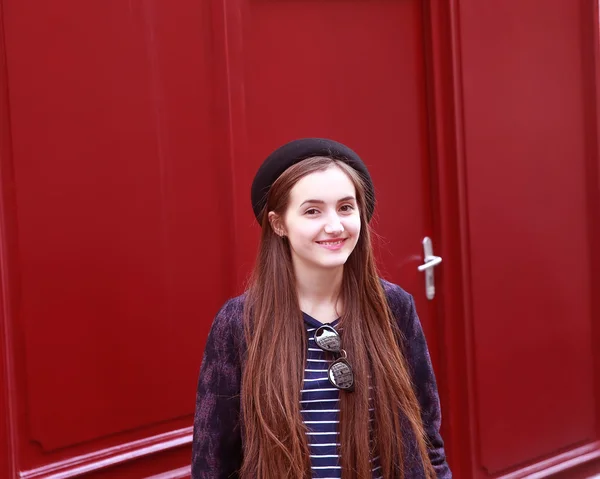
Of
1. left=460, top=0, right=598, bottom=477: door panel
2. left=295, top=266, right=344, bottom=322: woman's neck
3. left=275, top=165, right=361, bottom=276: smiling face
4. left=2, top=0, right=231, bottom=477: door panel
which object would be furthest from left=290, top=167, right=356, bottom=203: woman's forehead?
left=460, top=0, right=598, bottom=477: door panel

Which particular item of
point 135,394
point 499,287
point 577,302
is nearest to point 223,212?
point 135,394

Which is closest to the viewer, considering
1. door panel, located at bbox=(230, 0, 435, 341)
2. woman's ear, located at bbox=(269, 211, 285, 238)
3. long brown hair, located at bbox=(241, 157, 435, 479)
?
long brown hair, located at bbox=(241, 157, 435, 479)

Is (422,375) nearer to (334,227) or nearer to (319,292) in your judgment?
(319,292)

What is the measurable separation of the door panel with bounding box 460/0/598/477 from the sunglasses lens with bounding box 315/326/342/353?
6.00ft

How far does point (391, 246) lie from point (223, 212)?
0.84m

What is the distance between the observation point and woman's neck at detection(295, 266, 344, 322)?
1.78 metres

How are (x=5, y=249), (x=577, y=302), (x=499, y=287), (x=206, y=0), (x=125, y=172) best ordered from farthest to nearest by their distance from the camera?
(x=577, y=302) < (x=499, y=287) < (x=206, y=0) < (x=125, y=172) < (x=5, y=249)

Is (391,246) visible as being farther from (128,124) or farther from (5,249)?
(5,249)

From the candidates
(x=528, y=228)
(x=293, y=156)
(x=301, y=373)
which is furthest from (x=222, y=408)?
(x=528, y=228)

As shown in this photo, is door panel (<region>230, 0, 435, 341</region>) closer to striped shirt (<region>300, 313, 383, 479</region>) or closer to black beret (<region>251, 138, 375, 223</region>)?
black beret (<region>251, 138, 375, 223</region>)

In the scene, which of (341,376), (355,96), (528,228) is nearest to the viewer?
(341,376)

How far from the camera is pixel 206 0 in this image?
8.84ft

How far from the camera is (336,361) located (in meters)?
1.71

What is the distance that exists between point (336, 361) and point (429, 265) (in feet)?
5.68
